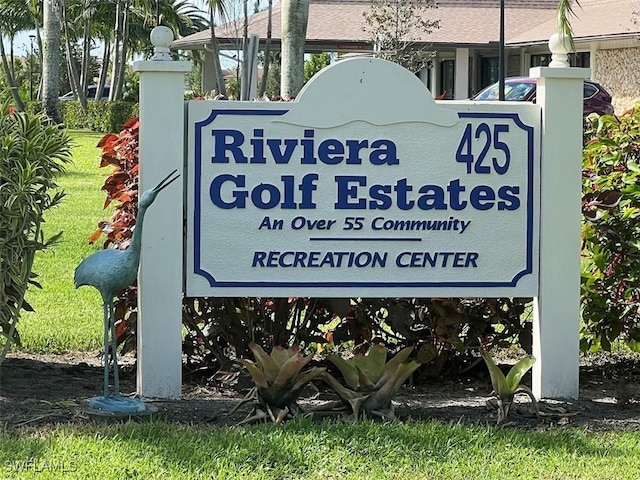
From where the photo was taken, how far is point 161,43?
5781 millimetres

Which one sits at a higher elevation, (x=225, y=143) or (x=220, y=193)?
(x=225, y=143)

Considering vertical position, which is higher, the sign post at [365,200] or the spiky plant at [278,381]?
the sign post at [365,200]

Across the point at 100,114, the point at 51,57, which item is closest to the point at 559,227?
the point at 51,57

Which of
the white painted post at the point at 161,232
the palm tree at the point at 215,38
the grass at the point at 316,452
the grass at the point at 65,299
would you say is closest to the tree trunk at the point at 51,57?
the palm tree at the point at 215,38

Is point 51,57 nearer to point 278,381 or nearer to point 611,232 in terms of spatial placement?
point 611,232

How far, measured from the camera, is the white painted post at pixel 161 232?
5648mm

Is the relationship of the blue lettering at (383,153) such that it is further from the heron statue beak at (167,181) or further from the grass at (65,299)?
the grass at (65,299)

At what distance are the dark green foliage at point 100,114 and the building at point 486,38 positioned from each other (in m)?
2.66

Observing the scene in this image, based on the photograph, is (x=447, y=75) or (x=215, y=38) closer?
(x=215, y=38)

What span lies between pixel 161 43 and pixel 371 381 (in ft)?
6.45

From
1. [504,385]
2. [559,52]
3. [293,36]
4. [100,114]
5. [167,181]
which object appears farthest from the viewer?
[100,114]

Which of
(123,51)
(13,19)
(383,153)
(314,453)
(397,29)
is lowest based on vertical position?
(314,453)

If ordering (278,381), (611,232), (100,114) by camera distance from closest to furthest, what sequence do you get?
(278,381), (611,232), (100,114)

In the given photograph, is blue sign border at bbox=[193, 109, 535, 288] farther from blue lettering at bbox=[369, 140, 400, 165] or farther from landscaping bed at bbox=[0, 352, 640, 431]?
landscaping bed at bbox=[0, 352, 640, 431]
